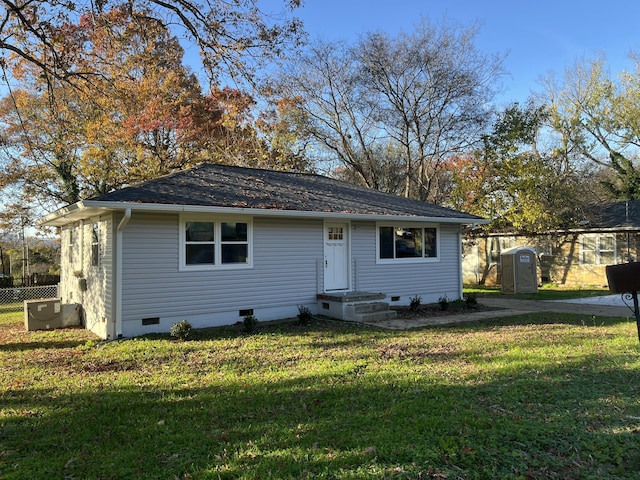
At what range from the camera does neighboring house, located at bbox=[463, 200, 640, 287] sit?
18797 millimetres

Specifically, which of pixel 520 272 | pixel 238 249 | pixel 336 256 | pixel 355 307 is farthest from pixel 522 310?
pixel 238 249

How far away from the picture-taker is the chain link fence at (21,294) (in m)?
17.0

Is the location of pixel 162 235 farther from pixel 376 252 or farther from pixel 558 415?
pixel 558 415

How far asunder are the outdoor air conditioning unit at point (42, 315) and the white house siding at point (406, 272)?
7.15m

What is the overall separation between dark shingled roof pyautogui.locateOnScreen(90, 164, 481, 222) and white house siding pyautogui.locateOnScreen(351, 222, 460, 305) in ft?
2.28

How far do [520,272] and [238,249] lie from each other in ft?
40.0

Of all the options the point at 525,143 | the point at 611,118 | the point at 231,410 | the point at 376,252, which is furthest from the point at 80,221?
the point at 611,118

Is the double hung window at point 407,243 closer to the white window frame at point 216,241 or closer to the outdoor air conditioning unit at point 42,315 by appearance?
the white window frame at point 216,241

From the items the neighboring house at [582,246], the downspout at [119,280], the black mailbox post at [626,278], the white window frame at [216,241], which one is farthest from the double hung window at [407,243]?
the neighboring house at [582,246]

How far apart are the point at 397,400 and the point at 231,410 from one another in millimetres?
1715

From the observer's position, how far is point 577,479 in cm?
316

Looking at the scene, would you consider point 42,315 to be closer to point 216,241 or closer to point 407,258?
point 216,241

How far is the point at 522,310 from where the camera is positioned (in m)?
12.0

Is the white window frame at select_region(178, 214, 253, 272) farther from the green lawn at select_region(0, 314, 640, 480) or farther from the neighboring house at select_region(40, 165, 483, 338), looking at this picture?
the green lawn at select_region(0, 314, 640, 480)
